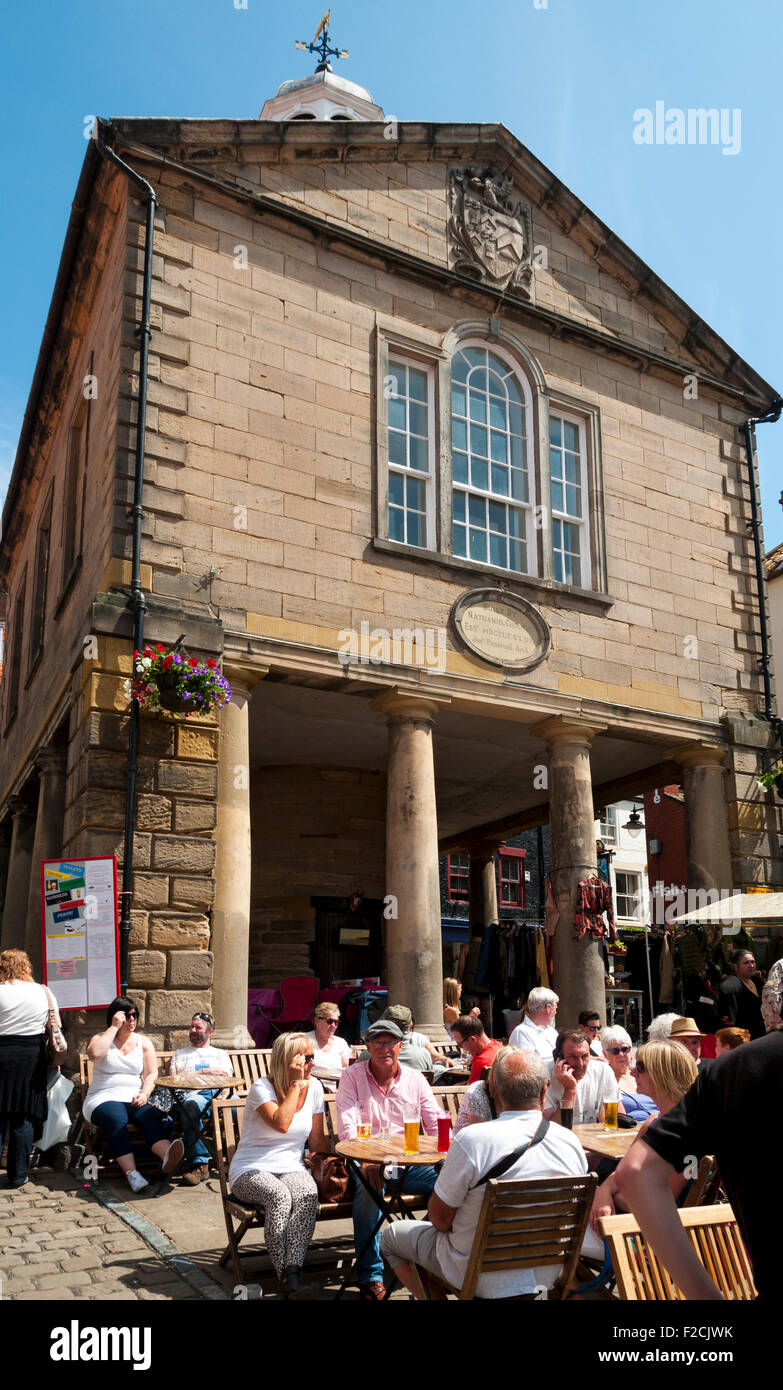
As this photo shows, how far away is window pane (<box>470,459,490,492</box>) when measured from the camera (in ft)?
45.5

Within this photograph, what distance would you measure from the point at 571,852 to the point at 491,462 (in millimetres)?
4973

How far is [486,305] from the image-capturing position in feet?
46.9

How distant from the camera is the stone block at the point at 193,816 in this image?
10.4m

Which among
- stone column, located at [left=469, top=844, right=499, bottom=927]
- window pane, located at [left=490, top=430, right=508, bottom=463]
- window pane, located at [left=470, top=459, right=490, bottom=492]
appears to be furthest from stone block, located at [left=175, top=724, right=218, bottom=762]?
stone column, located at [left=469, top=844, right=499, bottom=927]

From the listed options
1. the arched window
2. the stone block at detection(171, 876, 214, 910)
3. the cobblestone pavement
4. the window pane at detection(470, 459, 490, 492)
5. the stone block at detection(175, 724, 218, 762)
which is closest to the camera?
the cobblestone pavement

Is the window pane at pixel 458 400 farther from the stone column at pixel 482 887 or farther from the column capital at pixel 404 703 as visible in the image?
the stone column at pixel 482 887

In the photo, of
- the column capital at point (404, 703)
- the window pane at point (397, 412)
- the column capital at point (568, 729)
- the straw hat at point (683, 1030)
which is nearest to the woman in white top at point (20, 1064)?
the straw hat at point (683, 1030)

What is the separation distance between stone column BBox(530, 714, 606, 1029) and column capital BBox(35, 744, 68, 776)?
5733mm

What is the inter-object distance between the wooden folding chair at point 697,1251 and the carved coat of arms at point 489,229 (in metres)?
12.8

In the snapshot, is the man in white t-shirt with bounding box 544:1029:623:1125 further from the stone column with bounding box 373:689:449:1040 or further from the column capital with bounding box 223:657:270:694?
the column capital with bounding box 223:657:270:694

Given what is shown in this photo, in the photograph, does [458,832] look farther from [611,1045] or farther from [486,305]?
[611,1045]
